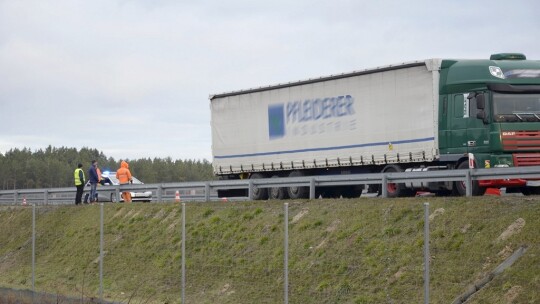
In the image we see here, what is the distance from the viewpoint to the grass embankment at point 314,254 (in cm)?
1535

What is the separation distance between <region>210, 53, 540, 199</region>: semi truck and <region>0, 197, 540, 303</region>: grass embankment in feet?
11.4

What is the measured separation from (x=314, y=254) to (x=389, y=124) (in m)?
10.4

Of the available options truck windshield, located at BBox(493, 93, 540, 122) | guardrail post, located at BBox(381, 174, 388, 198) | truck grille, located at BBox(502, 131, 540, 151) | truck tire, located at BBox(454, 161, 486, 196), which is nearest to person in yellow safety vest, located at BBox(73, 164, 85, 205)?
truck tire, located at BBox(454, 161, 486, 196)

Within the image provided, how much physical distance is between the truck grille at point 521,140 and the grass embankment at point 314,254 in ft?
14.7

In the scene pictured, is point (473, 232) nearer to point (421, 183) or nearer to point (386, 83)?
point (421, 183)

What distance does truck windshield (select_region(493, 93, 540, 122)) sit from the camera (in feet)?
79.7

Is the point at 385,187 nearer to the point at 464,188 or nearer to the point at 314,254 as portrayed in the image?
the point at 464,188

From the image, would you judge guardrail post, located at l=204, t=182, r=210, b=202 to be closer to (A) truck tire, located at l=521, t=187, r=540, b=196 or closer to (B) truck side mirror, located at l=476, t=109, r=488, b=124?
(B) truck side mirror, located at l=476, t=109, r=488, b=124

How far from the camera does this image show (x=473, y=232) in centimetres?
1666

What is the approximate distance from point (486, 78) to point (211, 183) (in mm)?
8391

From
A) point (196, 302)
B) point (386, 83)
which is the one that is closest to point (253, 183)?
point (386, 83)

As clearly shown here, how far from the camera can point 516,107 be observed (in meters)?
24.6

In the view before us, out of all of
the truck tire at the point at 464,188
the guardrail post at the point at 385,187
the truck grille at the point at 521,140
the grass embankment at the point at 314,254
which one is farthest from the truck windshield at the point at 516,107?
the grass embankment at the point at 314,254

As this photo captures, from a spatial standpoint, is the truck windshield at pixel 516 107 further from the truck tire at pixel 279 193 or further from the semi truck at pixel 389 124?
the truck tire at pixel 279 193
